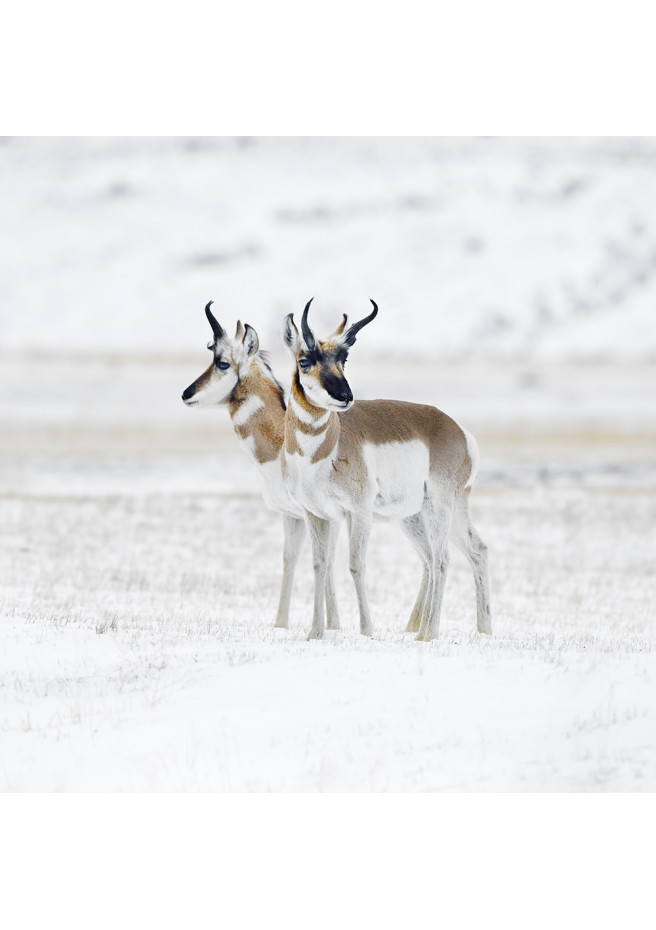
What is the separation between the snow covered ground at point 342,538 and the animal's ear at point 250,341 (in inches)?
106

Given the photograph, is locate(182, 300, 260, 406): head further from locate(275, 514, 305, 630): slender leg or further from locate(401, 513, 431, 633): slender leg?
locate(401, 513, 431, 633): slender leg

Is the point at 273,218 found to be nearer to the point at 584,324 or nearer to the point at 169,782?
the point at 584,324

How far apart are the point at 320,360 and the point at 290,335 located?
0.34m

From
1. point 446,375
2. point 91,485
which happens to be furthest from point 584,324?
point 91,485

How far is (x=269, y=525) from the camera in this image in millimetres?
22688

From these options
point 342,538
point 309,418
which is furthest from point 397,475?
point 342,538

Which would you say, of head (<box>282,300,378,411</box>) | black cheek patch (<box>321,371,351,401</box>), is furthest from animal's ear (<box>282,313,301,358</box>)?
black cheek patch (<box>321,371,351,401</box>)

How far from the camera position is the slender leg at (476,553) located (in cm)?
1104

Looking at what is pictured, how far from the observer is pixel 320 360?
9656mm

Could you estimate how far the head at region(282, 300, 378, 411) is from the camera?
31.1 ft

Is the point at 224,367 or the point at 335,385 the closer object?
the point at 335,385

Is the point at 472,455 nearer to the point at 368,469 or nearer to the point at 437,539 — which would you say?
the point at 437,539

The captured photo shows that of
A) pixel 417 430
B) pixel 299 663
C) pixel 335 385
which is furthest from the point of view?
pixel 417 430

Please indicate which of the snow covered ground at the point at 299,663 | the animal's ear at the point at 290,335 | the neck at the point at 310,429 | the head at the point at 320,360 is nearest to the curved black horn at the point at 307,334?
the head at the point at 320,360
